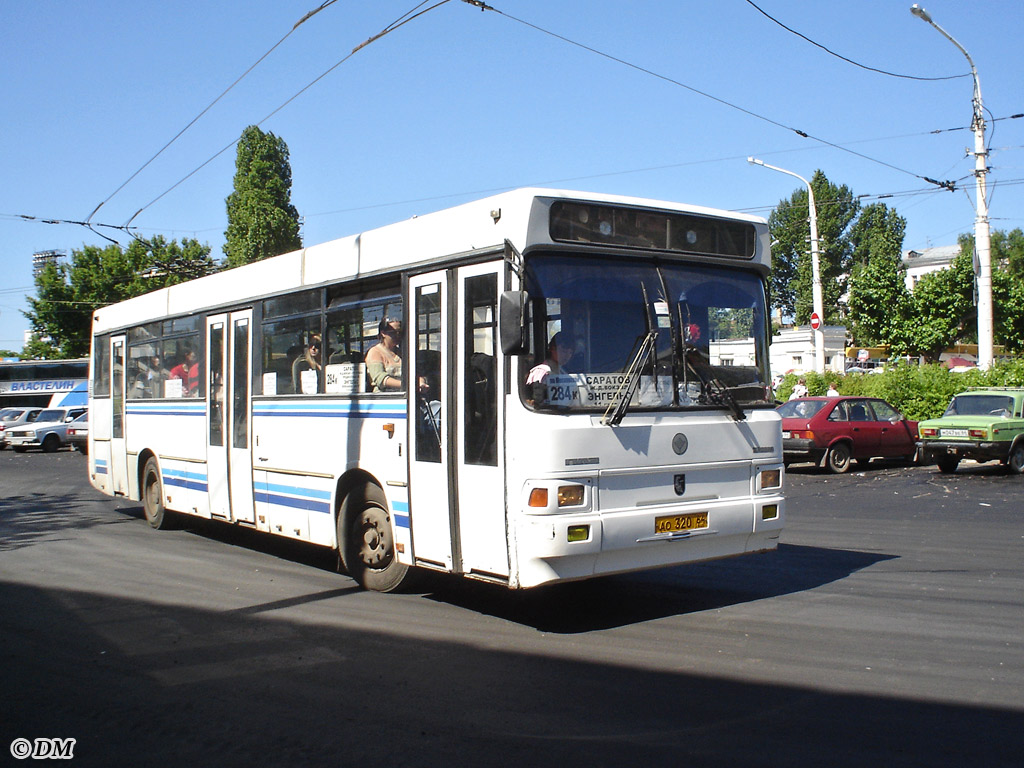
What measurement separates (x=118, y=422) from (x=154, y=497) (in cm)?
162

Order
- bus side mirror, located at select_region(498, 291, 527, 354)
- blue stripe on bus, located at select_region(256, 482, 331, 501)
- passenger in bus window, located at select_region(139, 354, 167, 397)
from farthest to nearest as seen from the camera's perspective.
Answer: passenger in bus window, located at select_region(139, 354, 167, 397) < blue stripe on bus, located at select_region(256, 482, 331, 501) < bus side mirror, located at select_region(498, 291, 527, 354)

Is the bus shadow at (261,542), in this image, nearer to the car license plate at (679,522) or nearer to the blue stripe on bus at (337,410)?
the blue stripe on bus at (337,410)

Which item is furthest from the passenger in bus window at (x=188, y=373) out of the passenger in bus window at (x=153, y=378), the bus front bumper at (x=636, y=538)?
the bus front bumper at (x=636, y=538)

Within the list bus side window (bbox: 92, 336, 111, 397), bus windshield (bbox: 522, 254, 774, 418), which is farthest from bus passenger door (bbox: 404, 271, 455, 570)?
bus side window (bbox: 92, 336, 111, 397)

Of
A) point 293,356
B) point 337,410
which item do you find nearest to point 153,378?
point 293,356

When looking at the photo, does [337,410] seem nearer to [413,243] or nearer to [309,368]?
[309,368]

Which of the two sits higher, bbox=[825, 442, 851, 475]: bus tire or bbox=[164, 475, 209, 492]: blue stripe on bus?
bbox=[164, 475, 209, 492]: blue stripe on bus

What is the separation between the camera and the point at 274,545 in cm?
1181

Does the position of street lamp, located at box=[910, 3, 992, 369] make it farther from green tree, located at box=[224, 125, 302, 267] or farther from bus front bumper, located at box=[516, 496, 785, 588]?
green tree, located at box=[224, 125, 302, 267]

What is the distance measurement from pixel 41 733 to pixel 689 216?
5.54 meters

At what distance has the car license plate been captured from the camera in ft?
22.9

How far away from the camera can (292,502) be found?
9523 mm

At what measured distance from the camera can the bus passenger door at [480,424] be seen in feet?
22.4

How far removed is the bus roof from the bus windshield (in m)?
0.37
